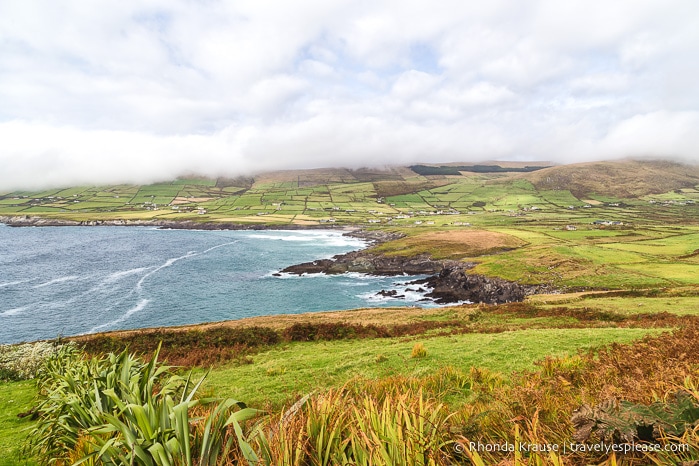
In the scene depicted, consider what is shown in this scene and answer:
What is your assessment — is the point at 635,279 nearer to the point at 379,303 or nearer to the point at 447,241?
the point at 379,303

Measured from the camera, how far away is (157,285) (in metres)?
70.2

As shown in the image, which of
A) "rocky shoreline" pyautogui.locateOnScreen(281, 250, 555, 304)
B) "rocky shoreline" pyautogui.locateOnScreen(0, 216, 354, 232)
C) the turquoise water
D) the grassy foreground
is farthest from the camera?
"rocky shoreline" pyautogui.locateOnScreen(0, 216, 354, 232)

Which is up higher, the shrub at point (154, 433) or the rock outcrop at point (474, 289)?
the shrub at point (154, 433)

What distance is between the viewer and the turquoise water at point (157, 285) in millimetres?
52719

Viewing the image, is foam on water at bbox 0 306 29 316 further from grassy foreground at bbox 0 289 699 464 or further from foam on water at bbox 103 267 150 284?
grassy foreground at bbox 0 289 699 464

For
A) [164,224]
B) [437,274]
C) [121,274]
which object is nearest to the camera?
[437,274]

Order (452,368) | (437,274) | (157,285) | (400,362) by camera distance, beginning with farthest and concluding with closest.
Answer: (437,274), (157,285), (400,362), (452,368)

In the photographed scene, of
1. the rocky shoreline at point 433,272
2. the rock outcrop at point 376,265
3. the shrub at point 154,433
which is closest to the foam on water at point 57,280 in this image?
the rocky shoreline at point 433,272

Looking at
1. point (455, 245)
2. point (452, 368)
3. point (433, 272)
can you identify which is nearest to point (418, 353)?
point (452, 368)

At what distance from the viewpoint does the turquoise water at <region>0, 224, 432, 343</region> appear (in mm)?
52719

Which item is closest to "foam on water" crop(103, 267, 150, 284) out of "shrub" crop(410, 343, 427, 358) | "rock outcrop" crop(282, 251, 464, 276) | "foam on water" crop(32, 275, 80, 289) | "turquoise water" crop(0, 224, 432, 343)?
"turquoise water" crop(0, 224, 432, 343)

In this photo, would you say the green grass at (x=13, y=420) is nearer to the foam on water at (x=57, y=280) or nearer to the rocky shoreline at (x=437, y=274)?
the rocky shoreline at (x=437, y=274)

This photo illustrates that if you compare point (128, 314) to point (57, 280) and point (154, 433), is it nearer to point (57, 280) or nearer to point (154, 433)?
point (57, 280)

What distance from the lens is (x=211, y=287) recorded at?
68875mm
